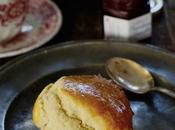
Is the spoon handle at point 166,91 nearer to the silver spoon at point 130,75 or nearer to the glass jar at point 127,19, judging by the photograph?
the silver spoon at point 130,75

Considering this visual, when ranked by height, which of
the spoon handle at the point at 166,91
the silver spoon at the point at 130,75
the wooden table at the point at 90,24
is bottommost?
the spoon handle at the point at 166,91

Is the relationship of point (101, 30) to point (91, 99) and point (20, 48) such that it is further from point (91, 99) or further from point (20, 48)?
point (91, 99)

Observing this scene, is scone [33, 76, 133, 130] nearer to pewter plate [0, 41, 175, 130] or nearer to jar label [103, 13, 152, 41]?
pewter plate [0, 41, 175, 130]

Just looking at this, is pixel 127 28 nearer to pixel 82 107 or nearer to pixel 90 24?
pixel 90 24

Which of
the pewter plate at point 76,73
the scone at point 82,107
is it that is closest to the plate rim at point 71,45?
the pewter plate at point 76,73

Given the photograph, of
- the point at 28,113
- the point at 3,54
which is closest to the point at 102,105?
the point at 28,113

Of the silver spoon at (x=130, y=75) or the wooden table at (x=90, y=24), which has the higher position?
the wooden table at (x=90, y=24)
